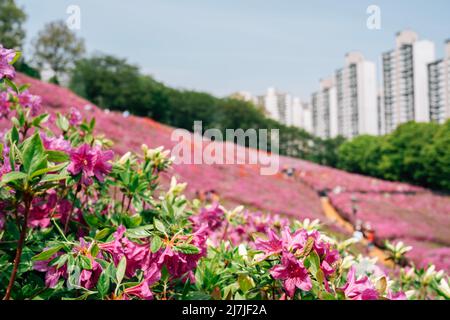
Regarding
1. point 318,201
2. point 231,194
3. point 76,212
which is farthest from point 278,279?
point 318,201

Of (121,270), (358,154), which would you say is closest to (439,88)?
(358,154)

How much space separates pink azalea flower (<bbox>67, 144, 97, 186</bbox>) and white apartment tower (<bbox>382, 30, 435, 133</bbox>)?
82.5ft

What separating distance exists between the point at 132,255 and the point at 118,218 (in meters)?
0.18

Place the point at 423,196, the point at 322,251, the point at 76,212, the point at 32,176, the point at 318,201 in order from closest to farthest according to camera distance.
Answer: the point at 32,176 → the point at 322,251 → the point at 76,212 → the point at 318,201 → the point at 423,196

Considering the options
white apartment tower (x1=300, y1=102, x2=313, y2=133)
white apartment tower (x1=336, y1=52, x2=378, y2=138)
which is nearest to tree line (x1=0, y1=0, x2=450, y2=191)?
white apartment tower (x1=336, y1=52, x2=378, y2=138)

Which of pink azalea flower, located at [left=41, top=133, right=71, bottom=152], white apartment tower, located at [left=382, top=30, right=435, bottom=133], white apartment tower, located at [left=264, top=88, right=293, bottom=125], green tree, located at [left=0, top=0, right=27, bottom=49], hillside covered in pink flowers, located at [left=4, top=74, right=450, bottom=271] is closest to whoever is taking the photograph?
pink azalea flower, located at [left=41, top=133, right=71, bottom=152]

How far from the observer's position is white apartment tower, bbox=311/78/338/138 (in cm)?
5312

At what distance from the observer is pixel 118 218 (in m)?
1.13

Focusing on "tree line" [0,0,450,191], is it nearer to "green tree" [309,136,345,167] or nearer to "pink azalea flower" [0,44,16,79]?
"green tree" [309,136,345,167]

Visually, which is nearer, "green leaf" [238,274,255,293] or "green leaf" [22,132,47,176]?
"green leaf" [22,132,47,176]

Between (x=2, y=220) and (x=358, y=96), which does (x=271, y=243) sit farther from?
(x=358, y=96)

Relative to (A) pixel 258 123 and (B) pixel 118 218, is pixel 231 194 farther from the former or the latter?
(A) pixel 258 123

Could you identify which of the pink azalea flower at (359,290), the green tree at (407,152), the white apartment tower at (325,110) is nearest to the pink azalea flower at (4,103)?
the pink azalea flower at (359,290)

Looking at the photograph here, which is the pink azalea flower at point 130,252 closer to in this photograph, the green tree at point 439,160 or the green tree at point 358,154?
the green tree at point 439,160
